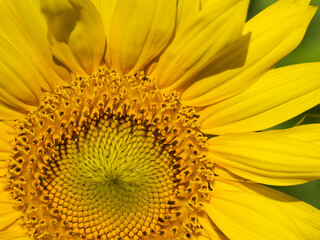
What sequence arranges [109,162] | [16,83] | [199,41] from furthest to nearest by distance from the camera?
[109,162]
[16,83]
[199,41]

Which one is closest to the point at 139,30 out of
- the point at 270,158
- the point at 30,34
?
the point at 30,34

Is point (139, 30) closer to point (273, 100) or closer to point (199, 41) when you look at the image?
point (199, 41)

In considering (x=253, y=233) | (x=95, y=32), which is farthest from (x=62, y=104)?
(x=253, y=233)

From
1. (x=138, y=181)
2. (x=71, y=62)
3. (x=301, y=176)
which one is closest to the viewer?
(x=301, y=176)

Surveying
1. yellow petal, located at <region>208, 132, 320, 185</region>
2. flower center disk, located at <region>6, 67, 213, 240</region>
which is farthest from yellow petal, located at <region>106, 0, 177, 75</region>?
yellow petal, located at <region>208, 132, 320, 185</region>

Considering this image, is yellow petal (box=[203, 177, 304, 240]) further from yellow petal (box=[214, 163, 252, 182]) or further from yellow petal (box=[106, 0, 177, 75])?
yellow petal (box=[106, 0, 177, 75])

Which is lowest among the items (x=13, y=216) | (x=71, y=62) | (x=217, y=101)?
(x=13, y=216)

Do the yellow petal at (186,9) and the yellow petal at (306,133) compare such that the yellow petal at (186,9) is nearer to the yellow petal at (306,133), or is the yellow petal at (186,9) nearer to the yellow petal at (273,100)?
the yellow petal at (273,100)

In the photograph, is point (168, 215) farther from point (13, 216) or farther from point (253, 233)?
point (13, 216)
